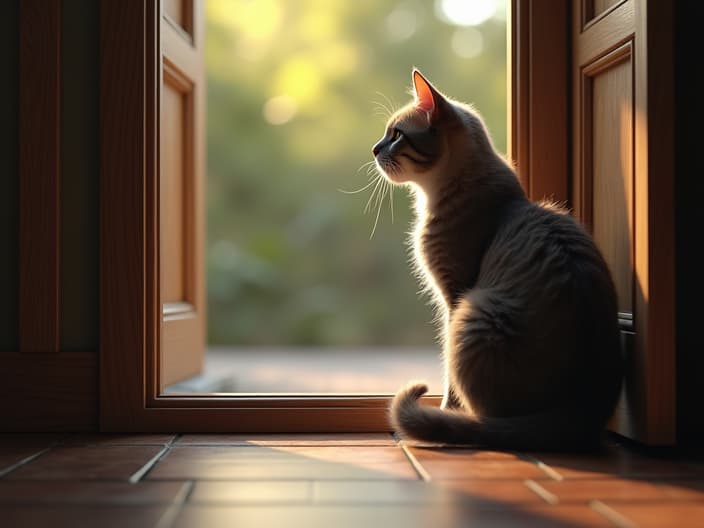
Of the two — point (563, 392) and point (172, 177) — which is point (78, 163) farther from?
point (563, 392)

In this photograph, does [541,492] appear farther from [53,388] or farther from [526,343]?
[53,388]

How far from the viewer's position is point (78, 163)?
6.29 feet

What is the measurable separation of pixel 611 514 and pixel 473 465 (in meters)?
0.36

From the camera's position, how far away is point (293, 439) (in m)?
1.84

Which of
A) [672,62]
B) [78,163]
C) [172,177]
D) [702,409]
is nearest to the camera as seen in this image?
[672,62]

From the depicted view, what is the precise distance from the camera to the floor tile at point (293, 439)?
70.1 inches

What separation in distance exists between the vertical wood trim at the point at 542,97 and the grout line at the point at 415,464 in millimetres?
743

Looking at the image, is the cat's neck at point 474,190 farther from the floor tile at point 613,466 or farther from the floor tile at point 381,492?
the floor tile at point 381,492

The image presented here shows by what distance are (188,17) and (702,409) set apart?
189cm

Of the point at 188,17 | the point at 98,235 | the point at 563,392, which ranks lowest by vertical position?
the point at 563,392

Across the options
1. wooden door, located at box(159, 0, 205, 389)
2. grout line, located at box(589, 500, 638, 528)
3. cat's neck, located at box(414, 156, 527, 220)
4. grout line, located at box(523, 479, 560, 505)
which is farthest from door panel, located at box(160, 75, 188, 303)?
grout line, located at box(589, 500, 638, 528)

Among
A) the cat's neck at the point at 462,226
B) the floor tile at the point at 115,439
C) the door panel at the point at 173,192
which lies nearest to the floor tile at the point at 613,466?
the cat's neck at the point at 462,226

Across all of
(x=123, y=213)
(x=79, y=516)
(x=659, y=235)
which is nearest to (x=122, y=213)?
(x=123, y=213)

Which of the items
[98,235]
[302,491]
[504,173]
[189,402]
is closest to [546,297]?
[504,173]
